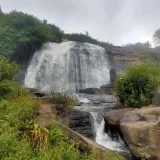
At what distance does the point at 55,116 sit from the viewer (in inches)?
335

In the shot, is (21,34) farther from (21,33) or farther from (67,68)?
(67,68)

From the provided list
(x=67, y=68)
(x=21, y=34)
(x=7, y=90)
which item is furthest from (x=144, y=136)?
(x=21, y=34)

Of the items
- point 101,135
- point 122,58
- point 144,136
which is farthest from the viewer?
point 122,58

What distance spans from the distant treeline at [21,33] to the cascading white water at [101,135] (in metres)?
15.1

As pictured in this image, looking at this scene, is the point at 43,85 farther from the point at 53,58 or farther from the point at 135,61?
the point at 135,61

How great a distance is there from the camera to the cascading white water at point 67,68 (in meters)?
21.3

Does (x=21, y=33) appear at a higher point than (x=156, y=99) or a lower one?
higher

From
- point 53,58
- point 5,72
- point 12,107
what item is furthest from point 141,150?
point 53,58

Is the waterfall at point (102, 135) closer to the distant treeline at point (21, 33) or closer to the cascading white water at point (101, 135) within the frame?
the cascading white water at point (101, 135)

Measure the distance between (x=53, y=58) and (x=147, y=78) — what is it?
13.2 metres

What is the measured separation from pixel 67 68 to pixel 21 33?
20.2 ft

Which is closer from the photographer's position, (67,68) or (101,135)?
(101,135)

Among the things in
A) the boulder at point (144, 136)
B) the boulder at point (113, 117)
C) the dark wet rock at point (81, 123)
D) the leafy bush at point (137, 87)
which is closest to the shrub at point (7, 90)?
the dark wet rock at point (81, 123)

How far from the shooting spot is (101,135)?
9.20 metres
